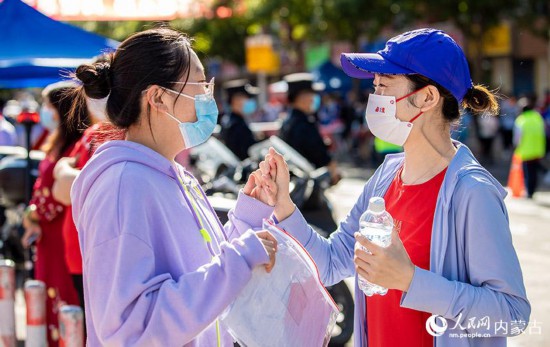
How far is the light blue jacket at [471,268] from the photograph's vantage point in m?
2.63

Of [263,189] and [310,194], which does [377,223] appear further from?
[310,194]

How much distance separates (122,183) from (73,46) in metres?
5.05

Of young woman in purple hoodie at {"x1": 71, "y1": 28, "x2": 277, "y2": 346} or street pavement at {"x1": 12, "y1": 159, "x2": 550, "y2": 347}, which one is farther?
street pavement at {"x1": 12, "y1": 159, "x2": 550, "y2": 347}

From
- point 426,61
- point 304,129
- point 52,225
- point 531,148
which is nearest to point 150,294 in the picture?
point 426,61

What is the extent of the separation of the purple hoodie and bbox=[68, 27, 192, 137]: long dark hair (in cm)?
15

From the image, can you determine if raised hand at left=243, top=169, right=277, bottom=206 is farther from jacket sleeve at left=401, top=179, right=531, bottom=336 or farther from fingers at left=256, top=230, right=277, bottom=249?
jacket sleeve at left=401, top=179, right=531, bottom=336

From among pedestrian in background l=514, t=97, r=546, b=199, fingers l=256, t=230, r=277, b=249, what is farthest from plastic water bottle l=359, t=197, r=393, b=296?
pedestrian in background l=514, t=97, r=546, b=199

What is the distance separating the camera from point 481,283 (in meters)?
2.68

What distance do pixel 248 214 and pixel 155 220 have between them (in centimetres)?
52

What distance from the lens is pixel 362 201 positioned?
10.8ft

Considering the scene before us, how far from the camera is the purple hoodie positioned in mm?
2414

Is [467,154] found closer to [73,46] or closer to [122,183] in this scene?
[122,183]

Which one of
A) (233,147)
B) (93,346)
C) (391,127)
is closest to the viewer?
(93,346)

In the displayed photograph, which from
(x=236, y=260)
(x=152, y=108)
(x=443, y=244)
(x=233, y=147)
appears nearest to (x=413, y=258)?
(x=443, y=244)
